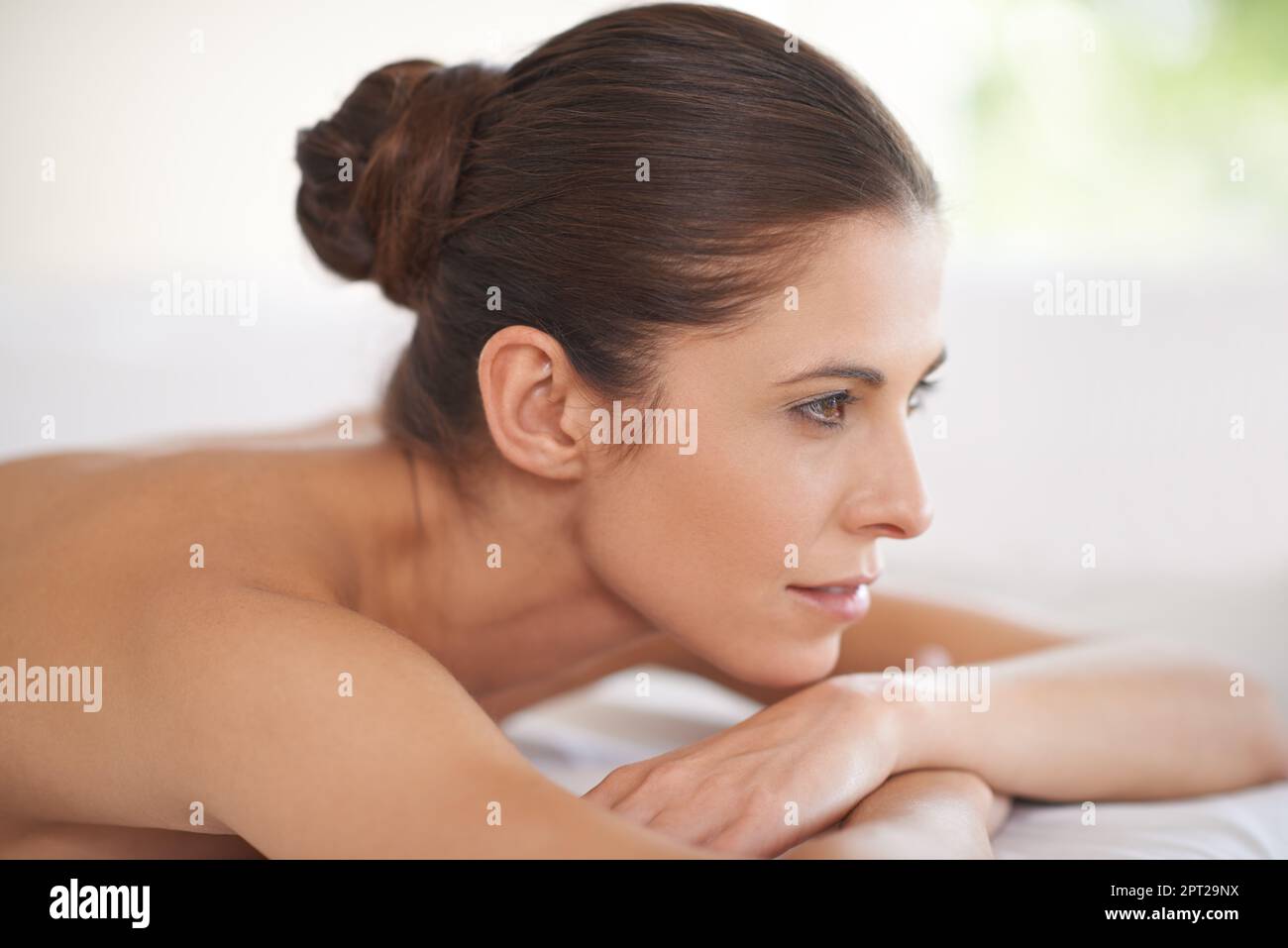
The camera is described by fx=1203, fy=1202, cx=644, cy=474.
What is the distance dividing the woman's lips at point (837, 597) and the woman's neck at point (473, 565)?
0.24m

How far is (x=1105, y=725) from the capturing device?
1.18m

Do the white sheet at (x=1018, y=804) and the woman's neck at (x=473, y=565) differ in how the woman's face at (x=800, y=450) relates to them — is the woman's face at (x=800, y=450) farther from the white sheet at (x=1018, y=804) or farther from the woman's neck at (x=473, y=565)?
the white sheet at (x=1018, y=804)

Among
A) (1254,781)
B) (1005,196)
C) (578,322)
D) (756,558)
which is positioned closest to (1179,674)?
(1254,781)

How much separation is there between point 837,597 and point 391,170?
0.57m

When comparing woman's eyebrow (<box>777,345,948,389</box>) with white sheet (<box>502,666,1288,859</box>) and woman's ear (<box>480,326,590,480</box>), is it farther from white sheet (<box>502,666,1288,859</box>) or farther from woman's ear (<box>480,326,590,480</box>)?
white sheet (<box>502,666,1288,859</box>)

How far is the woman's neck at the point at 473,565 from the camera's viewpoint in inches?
45.5

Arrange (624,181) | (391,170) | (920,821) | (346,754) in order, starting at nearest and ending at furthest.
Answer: (346,754) → (920,821) → (624,181) → (391,170)

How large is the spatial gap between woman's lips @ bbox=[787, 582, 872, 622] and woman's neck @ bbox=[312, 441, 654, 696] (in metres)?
0.24

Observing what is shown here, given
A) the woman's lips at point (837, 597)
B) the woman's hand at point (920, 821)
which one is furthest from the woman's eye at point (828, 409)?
the woman's hand at point (920, 821)

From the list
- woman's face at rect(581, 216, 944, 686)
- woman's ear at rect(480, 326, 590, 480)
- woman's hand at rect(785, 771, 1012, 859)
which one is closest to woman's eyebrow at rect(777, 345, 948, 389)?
woman's face at rect(581, 216, 944, 686)

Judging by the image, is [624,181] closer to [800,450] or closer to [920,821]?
[800,450]

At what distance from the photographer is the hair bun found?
1104 millimetres

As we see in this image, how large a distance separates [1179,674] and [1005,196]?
3.15 meters

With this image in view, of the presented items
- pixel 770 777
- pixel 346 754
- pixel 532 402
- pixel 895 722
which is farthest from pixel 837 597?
pixel 346 754
